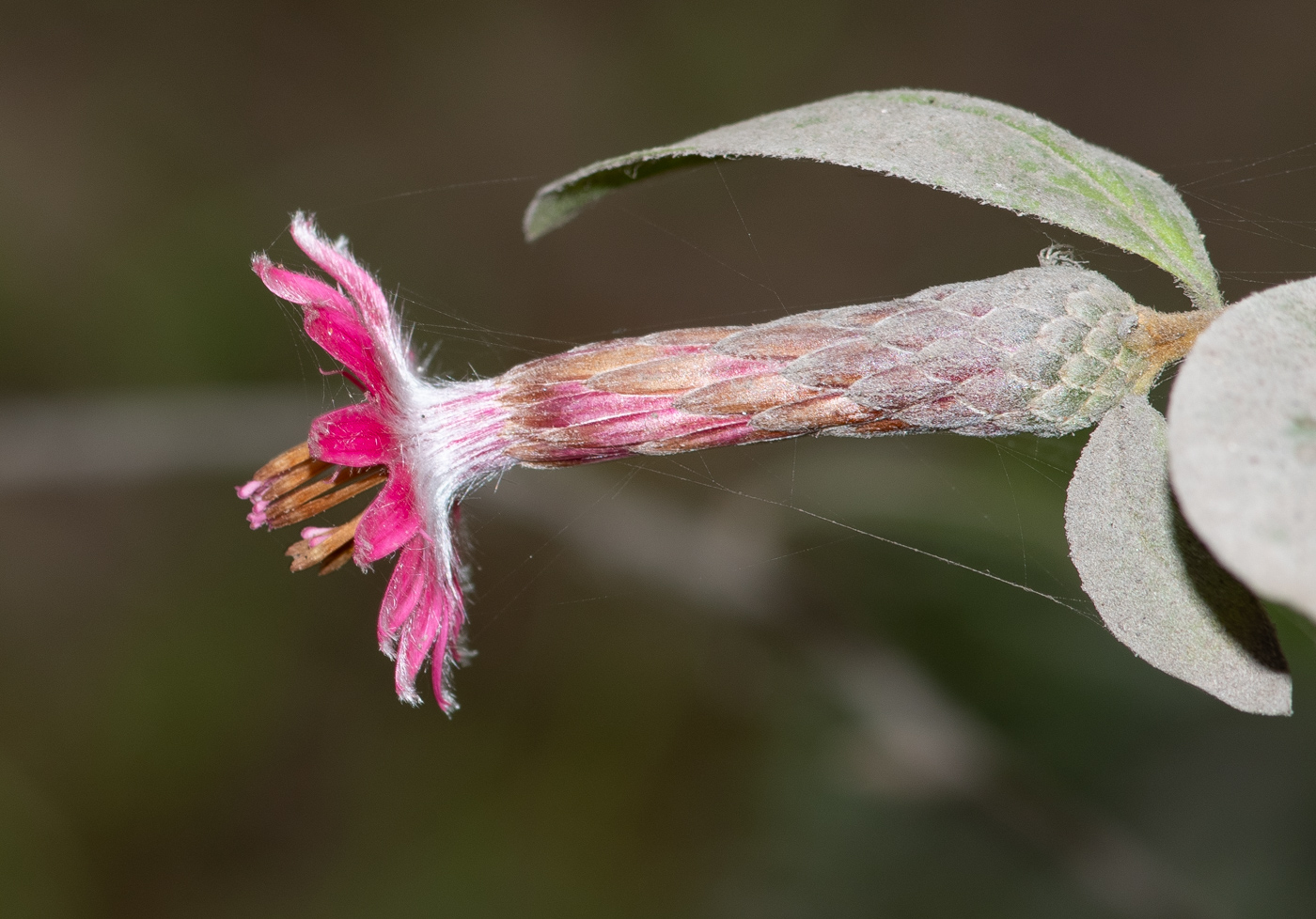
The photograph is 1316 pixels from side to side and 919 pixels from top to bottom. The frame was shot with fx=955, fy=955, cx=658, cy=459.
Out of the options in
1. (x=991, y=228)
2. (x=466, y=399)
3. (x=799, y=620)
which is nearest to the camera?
(x=466, y=399)

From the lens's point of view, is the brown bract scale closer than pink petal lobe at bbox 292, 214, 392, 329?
Yes

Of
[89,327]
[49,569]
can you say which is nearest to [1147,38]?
[89,327]

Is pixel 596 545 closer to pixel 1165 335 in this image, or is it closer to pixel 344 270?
pixel 344 270

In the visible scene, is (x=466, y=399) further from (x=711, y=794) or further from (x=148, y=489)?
(x=148, y=489)

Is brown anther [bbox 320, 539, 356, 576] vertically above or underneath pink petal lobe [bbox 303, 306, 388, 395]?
underneath

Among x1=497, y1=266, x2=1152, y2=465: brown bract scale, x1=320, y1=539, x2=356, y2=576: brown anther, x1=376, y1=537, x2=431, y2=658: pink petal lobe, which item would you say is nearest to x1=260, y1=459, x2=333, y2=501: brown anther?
x1=320, y1=539, x2=356, y2=576: brown anther

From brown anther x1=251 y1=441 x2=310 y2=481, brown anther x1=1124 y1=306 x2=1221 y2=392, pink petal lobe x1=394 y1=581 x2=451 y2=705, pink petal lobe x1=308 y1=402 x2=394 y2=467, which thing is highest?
pink petal lobe x1=308 y1=402 x2=394 y2=467

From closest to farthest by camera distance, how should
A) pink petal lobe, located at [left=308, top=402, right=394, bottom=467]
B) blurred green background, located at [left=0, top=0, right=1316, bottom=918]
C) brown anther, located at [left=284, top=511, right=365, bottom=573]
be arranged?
1. pink petal lobe, located at [left=308, top=402, right=394, bottom=467]
2. brown anther, located at [left=284, top=511, right=365, bottom=573]
3. blurred green background, located at [left=0, top=0, right=1316, bottom=918]

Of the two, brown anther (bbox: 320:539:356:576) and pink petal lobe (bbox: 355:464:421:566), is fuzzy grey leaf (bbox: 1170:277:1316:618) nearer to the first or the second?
pink petal lobe (bbox: 355:464:421:566)
